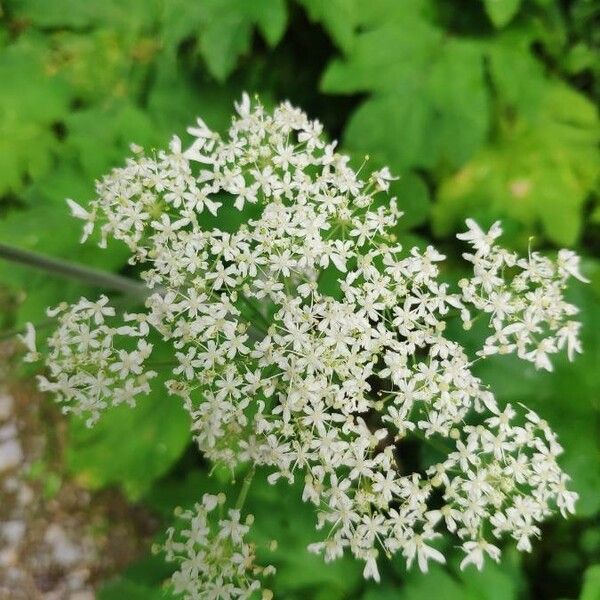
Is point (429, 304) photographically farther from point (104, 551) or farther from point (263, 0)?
point (104, 551)

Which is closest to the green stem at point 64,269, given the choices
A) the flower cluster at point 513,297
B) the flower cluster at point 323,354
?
the flower cluster at point 323,354

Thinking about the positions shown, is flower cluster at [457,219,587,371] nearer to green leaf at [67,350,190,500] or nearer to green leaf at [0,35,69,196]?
green leaf at [67,350,190,500]

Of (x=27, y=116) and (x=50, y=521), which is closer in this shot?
(x=27, y=116)

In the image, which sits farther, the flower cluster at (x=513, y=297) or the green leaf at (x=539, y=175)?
the green leaf at (x=539, y=175)

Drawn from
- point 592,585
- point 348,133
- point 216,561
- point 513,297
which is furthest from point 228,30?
point 592,585

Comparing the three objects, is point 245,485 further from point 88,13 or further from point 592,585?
point 88,13

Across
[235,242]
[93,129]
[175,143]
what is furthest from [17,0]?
[235,242]

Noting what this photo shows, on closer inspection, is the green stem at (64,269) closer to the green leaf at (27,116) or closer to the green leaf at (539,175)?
the green leaf at (27,116)
